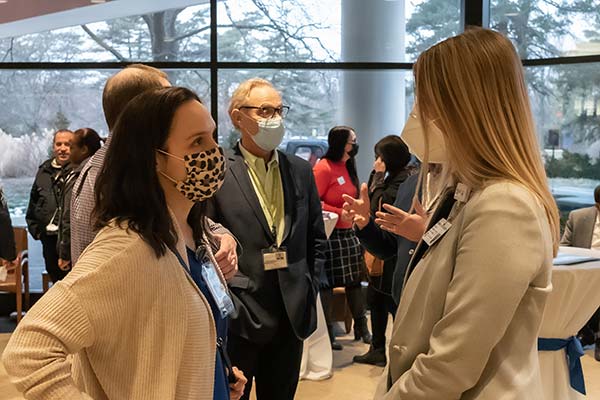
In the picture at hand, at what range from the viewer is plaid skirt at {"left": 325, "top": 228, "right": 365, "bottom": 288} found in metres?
4.76

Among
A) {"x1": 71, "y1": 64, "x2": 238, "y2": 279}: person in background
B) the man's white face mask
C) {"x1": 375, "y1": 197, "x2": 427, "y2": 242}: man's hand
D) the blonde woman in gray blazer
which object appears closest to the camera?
the blonde woman in gray blazer

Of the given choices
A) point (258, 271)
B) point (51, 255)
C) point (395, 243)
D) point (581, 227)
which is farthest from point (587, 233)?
point (51, 255)

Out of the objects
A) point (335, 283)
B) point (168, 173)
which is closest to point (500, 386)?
point (168, 173)

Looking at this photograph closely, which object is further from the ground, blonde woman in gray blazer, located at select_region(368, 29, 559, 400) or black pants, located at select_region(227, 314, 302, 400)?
blonde woman in gray blazer, located at select_region(368, 29, 559, 400)

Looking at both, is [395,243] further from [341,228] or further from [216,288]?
[341,228]

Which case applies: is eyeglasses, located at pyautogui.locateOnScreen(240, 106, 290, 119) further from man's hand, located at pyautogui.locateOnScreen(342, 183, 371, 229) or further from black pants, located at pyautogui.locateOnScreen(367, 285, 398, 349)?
black pants, located at pyautogui.locateOnScreen(367, 285, 398, 349)

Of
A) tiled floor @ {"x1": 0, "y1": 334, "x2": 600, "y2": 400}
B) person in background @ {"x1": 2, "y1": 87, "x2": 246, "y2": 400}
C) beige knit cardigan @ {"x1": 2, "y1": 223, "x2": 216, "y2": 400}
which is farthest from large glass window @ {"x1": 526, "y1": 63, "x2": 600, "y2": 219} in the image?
beige knit cardigan @ {"x1": 2, "y1": 223, "x2": 216, "y2": 400}

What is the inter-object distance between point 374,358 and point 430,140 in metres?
3.49

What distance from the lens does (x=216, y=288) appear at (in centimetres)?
153

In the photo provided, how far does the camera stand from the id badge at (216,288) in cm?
151

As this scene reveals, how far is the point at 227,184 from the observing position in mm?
2578

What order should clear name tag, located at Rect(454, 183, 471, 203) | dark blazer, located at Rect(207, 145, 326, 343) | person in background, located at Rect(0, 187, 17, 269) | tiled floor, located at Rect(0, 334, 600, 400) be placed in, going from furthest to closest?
person in background, located at Rect(0, 187, 17, 269)
tiled floor, located at Rect(0, 334, 600, 400)
dark blazer, located at Rect(207, 145, 326, 343)
clear name tag, located at Rect(454, 183, 471, 203)

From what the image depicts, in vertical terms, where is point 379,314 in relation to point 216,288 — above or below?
below

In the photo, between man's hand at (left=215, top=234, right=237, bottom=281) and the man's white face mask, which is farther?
man's hand at (left=215, top=234, right=237, bottom=281)
